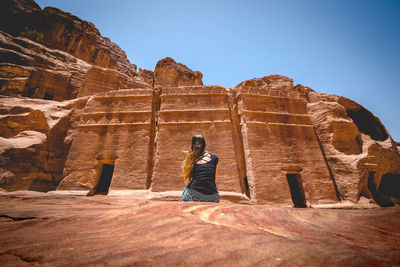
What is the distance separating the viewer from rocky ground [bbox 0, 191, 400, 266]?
83 centimetres

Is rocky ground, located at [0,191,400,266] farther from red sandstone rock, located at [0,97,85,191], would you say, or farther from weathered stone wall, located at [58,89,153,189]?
red sandstone rock, located at [0,97,85,191]

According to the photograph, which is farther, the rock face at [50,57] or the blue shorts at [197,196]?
the rock face at [50,57]

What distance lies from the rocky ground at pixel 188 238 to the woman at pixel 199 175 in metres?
1.39

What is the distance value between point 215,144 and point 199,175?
3948mm

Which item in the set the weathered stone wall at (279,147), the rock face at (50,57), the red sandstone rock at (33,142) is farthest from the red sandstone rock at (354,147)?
the rock face at (50,57)

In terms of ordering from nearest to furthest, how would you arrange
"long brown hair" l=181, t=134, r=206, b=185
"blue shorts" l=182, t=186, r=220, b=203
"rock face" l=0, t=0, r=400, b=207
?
1. "blue shorts" l=182, t=186, r=220, b=203
2. "long brown hair" l=181, t=134, r=206, b=185
3. "rock face" l=0, t=0, r=400, b=207

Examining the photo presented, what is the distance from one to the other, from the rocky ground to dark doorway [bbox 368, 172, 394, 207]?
7.91m

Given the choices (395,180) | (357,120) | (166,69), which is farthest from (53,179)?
(166,69)

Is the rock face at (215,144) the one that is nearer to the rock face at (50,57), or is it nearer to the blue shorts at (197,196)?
the blue shorts at (197,196)

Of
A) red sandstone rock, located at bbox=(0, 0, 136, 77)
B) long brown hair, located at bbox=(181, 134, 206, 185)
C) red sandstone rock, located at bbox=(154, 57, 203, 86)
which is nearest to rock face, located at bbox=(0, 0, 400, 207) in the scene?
long brown hair, located at bbox=(181, 134, 206, 185)

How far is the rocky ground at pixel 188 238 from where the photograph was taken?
83cm

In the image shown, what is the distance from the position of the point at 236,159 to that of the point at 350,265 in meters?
6.22

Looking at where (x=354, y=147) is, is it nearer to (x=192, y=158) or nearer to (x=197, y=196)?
(x=192, y=158)

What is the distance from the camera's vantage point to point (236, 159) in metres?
6.97
